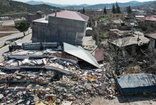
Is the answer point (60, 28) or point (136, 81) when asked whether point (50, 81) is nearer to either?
point (136, 81)

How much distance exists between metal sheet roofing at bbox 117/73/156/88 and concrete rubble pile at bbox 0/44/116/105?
76 centimetres

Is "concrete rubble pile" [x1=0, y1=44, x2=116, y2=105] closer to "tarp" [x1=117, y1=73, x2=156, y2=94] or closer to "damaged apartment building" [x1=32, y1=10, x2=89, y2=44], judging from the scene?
"tarp" [x1=117, y1=73, x2=156, y2=94]

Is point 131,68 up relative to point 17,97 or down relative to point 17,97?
up

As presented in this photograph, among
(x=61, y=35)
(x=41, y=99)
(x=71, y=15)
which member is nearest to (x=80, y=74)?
(x=41, y=99)

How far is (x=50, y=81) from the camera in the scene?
823 cm

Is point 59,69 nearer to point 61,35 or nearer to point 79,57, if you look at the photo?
point 79,57

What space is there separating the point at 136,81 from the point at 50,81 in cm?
514

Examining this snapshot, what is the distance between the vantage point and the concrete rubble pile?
23.4 ft

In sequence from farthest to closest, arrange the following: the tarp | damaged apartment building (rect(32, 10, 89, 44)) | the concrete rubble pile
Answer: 1. damaged apartment building (rect(32, 10, 89, 44))
2. the tarp
3. the concrete rubble pile

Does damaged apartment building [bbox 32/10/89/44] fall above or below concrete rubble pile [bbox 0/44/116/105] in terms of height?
above

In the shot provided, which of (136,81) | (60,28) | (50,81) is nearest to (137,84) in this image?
(136,81)

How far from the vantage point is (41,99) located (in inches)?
276

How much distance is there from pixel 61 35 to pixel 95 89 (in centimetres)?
768

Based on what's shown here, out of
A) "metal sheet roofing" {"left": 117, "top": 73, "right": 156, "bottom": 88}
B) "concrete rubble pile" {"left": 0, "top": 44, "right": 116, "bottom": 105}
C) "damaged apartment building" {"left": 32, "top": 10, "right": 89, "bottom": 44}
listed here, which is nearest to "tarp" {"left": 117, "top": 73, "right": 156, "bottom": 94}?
Result: "metal sheet roofing" {"left": 117, "top": 73, "right": 156, "bottom": 88}
